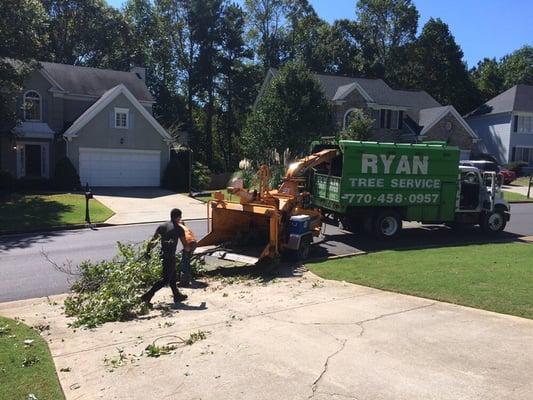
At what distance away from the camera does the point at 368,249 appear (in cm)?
1488

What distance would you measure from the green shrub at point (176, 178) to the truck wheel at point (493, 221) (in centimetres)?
2034

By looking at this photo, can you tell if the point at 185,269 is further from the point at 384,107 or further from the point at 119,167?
the point at 384,107

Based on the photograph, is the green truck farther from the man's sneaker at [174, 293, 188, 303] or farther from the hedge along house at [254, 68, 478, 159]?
the hedge along house at [254, 68, 478, 159]

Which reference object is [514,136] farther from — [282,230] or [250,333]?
[250,333]

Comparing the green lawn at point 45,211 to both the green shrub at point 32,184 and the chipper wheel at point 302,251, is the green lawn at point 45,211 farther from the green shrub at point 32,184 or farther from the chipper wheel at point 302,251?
the chipper wheel at point 302,251

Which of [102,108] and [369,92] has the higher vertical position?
[369,92]

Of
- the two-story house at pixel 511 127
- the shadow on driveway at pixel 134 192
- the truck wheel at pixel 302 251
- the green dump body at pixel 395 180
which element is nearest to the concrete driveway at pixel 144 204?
the shadow on driveway at pixel 134 192

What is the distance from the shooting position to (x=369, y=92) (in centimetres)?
4581

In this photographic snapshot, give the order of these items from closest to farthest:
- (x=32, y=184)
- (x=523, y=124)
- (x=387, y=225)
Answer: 1. (x=387, y=225)
2. (x=32, y=184)
3. (x=523, y=124)

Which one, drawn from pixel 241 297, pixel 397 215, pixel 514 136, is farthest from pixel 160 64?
pixel 241 297

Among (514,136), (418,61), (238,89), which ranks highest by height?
(418,61)

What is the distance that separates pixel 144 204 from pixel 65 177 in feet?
24.3

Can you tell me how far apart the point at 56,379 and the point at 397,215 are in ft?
40.7

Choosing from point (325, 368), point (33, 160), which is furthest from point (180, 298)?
point (33, 160)
